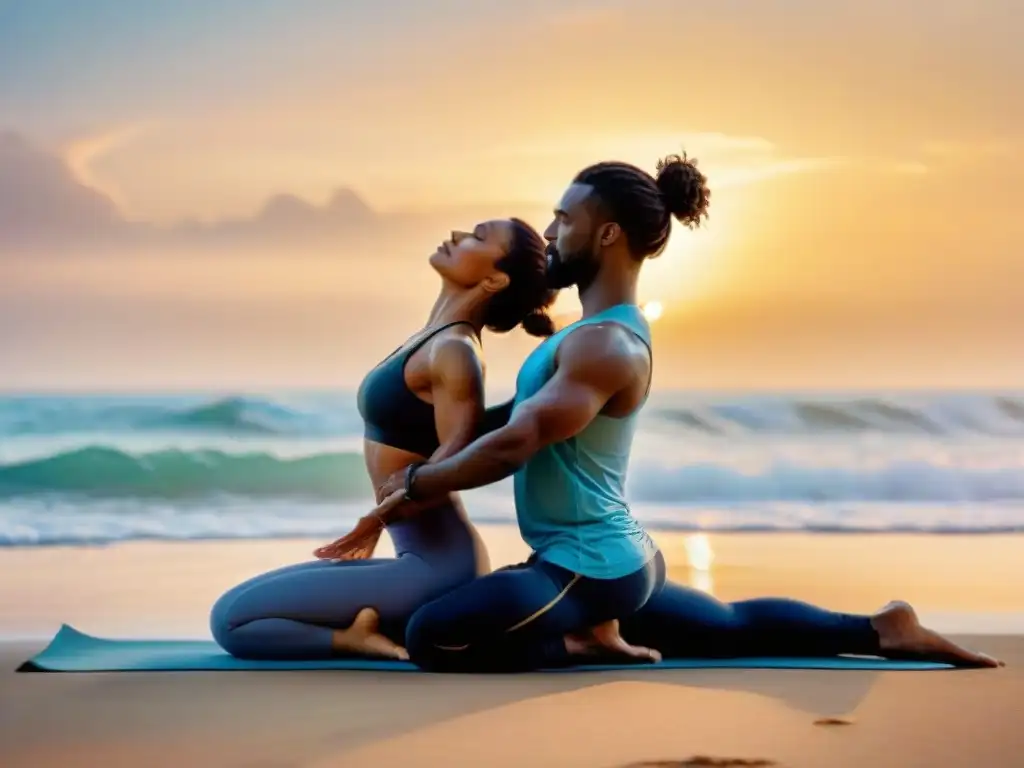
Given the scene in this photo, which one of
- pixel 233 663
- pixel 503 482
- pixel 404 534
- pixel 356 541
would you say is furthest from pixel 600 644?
pixel 503 482

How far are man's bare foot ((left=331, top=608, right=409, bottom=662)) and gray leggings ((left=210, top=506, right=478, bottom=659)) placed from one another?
2 centimetres

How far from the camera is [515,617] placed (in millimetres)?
4113

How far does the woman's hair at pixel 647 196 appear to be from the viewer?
430 cm

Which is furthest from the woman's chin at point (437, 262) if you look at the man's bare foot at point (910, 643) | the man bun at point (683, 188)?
the man's bare foot at point (910, 643)

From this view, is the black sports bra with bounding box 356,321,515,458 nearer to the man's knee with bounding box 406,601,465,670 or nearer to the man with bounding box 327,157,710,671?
the man with bounding box 327,157,710,671

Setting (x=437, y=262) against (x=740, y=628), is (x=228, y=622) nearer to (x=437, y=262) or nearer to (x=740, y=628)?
(x=437, y=262)

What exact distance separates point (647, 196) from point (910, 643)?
1.38 m

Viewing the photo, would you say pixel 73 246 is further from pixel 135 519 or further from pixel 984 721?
pixel 984 721

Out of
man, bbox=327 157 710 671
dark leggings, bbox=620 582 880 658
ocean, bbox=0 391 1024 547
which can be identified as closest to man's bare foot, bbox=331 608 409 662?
man, bbox=327 157 710 671

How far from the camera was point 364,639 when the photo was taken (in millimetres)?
4332

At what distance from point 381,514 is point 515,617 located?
0.44 metres

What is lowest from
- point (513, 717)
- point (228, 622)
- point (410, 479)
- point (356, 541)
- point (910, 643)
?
point (513, 717)

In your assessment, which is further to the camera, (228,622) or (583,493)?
(228,622)

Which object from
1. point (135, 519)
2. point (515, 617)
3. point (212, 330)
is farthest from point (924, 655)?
point (212, 330)
